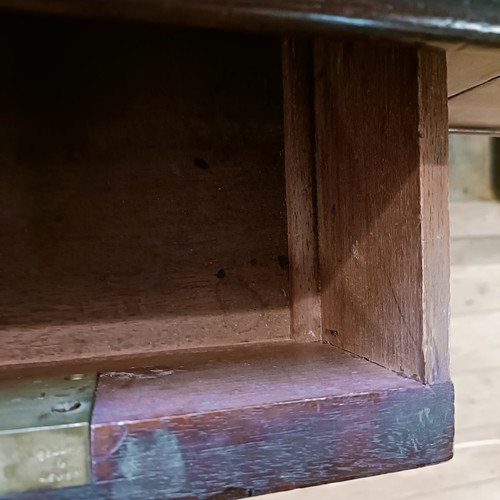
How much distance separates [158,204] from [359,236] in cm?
18

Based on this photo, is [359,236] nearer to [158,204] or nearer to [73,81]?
[158,204]

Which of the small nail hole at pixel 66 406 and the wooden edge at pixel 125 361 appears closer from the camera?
the small nail hole at pixel 66 406

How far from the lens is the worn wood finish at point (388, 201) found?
0.42 m

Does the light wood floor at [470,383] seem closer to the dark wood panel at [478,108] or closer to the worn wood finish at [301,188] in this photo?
the dark wood panel at [478,108]

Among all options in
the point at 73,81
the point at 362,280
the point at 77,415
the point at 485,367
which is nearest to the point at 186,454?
the point at 77,415

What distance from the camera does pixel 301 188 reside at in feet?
1.95

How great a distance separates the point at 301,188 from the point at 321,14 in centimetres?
27

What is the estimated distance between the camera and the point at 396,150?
44 cm

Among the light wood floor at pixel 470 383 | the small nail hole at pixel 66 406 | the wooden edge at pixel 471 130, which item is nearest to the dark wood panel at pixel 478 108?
the wooden edge at pixel 471 130

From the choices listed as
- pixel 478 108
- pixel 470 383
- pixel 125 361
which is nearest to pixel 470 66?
pixel 478 108

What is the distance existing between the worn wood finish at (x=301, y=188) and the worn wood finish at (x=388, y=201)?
25 millimetres

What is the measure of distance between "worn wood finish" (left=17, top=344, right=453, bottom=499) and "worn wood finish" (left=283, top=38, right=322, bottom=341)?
142 millimetres

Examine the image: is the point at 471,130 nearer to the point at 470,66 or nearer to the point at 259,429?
the point at 470,66

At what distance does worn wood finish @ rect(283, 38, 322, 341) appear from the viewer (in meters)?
0.59
